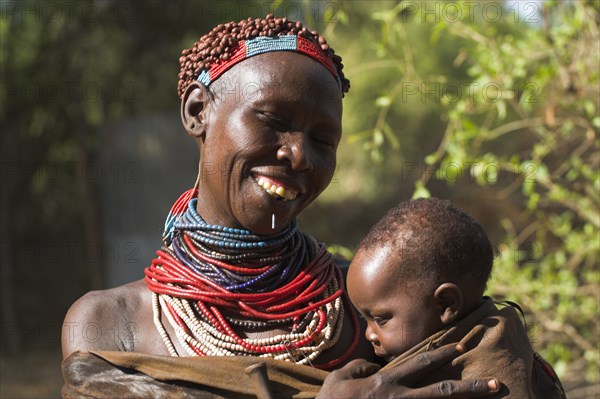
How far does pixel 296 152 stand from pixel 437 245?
16.8 inches

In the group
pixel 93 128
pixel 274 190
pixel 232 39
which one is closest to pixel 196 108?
pixel 232 39

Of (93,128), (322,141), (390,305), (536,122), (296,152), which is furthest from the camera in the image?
(93,128)

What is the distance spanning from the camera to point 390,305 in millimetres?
2064

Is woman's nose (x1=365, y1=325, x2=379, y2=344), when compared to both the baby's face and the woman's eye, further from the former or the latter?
the woman's eye

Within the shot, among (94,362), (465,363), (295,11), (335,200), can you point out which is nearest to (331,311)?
(465,363)

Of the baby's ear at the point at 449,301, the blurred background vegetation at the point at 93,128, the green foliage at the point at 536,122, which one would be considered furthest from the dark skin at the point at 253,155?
the blurred background vegetation at the point at 93,128

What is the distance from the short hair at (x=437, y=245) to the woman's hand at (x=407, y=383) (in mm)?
177

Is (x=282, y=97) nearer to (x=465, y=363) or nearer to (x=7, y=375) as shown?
(x=465, y=363)

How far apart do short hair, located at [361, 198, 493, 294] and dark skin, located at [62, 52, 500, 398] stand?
0.89ft

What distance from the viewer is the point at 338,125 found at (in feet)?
7.52

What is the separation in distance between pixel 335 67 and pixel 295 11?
676 cm

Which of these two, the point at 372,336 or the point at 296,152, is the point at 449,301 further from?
→ the point at 296,152

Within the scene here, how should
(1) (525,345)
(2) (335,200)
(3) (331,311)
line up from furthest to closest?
(2) (335,200) < (3) (331,311) < (1) (525,345)

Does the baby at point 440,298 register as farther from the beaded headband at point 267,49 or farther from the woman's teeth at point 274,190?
the beaded headband at point 267,49
